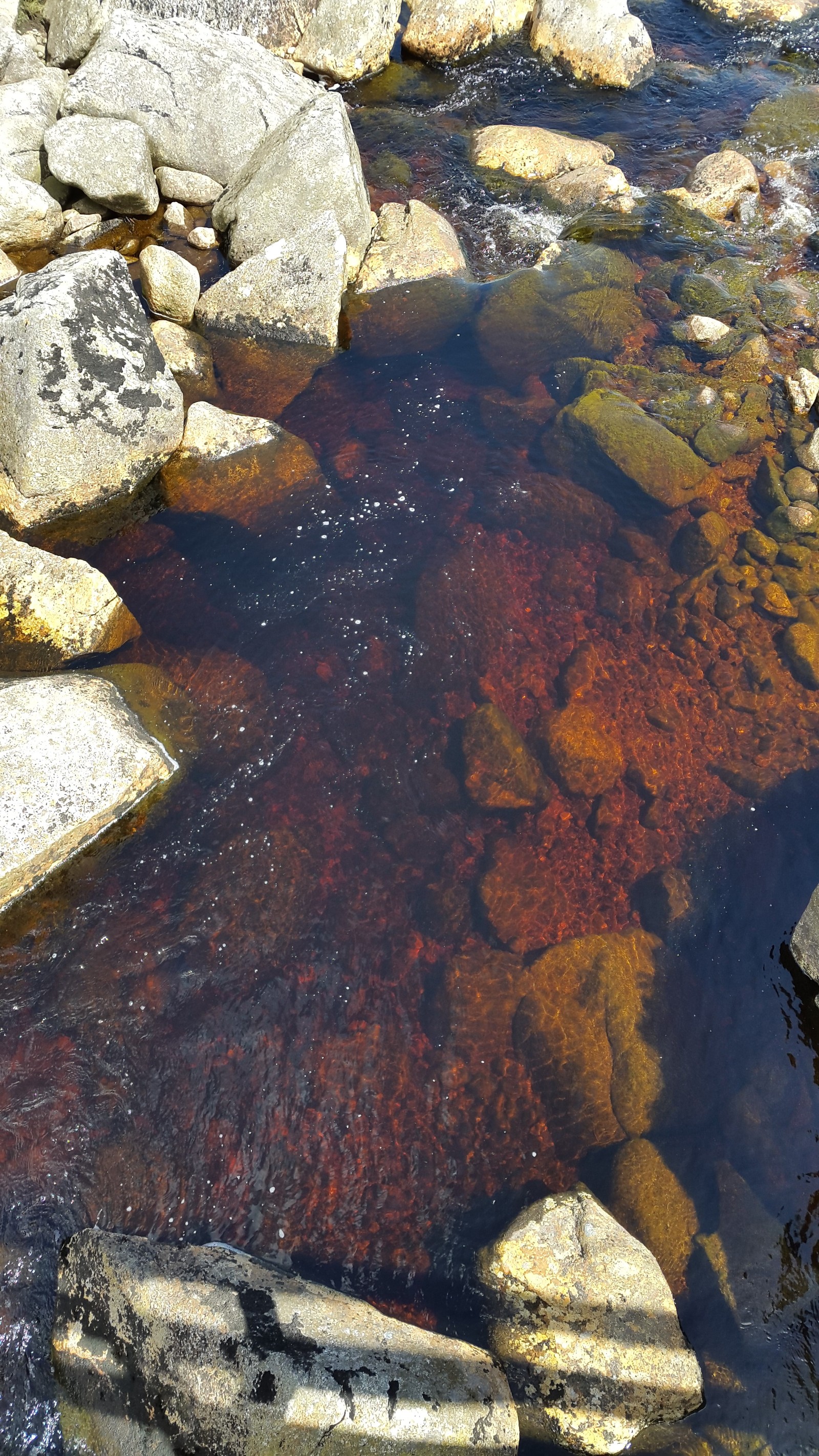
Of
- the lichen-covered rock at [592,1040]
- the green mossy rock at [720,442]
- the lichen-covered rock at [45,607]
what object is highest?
the green mossy rock at [720,442]

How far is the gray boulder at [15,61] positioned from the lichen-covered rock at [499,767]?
31.7 ft

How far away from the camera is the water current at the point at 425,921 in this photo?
384 cm

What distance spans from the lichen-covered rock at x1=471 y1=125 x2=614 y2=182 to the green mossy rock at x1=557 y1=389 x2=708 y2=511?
513 centimetres

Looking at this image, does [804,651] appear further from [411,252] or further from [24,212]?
[24,212]

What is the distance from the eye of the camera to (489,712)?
5.63m

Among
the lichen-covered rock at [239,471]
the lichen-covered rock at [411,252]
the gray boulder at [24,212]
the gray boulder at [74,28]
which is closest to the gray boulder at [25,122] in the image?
the gray boulder at [24,212]

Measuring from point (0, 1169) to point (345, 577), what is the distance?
4398 mm

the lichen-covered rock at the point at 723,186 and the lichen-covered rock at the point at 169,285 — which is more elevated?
the lichen-covered rock at the point at 723,186

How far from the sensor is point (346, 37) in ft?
36.9

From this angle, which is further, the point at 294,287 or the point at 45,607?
the point at 294,287

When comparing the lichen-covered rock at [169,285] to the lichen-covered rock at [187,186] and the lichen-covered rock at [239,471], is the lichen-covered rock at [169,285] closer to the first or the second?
the lichen-covered rock at [239,471]

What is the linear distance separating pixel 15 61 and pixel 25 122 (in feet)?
5.26

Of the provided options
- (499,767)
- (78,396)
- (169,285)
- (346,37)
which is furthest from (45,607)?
(346,37)

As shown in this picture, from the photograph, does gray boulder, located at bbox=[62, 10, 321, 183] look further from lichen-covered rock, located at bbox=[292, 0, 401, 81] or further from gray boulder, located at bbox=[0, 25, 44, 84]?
lichen-covered rock, located at bbox=[292, 0, 401, 81]
